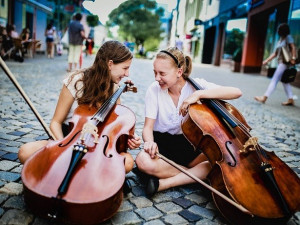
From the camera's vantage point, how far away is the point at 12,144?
2.94 meters

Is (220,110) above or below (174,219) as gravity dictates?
above

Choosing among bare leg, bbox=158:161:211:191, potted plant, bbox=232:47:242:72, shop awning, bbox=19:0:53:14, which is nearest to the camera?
bare leg, bbox=158:161:211:191

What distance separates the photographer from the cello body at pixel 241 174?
5.42ft

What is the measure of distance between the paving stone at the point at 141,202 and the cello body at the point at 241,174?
479mm

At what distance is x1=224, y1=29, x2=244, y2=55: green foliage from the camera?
16625 millimetres

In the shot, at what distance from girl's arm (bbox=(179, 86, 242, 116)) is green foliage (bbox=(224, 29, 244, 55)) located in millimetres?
14982

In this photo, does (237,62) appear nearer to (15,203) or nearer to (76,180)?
(15,203)

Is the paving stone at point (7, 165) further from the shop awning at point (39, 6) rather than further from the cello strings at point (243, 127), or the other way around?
the shop awning at point (39, 6)

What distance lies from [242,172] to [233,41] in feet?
55.5

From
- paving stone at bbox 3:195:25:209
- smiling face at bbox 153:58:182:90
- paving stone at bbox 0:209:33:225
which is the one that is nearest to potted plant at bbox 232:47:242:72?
smiling face at bbox 153:58:182:90

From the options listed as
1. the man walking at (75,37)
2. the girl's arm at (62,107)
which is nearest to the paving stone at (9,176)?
the girl's arm at (62,107)

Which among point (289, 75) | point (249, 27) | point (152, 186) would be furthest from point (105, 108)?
point (249, 27)

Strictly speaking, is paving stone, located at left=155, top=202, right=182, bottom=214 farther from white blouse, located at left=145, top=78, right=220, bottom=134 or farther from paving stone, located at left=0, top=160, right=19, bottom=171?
paving stone, located at left=0, top=160, right=19, bottom=171

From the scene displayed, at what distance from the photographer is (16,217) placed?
1695mm
